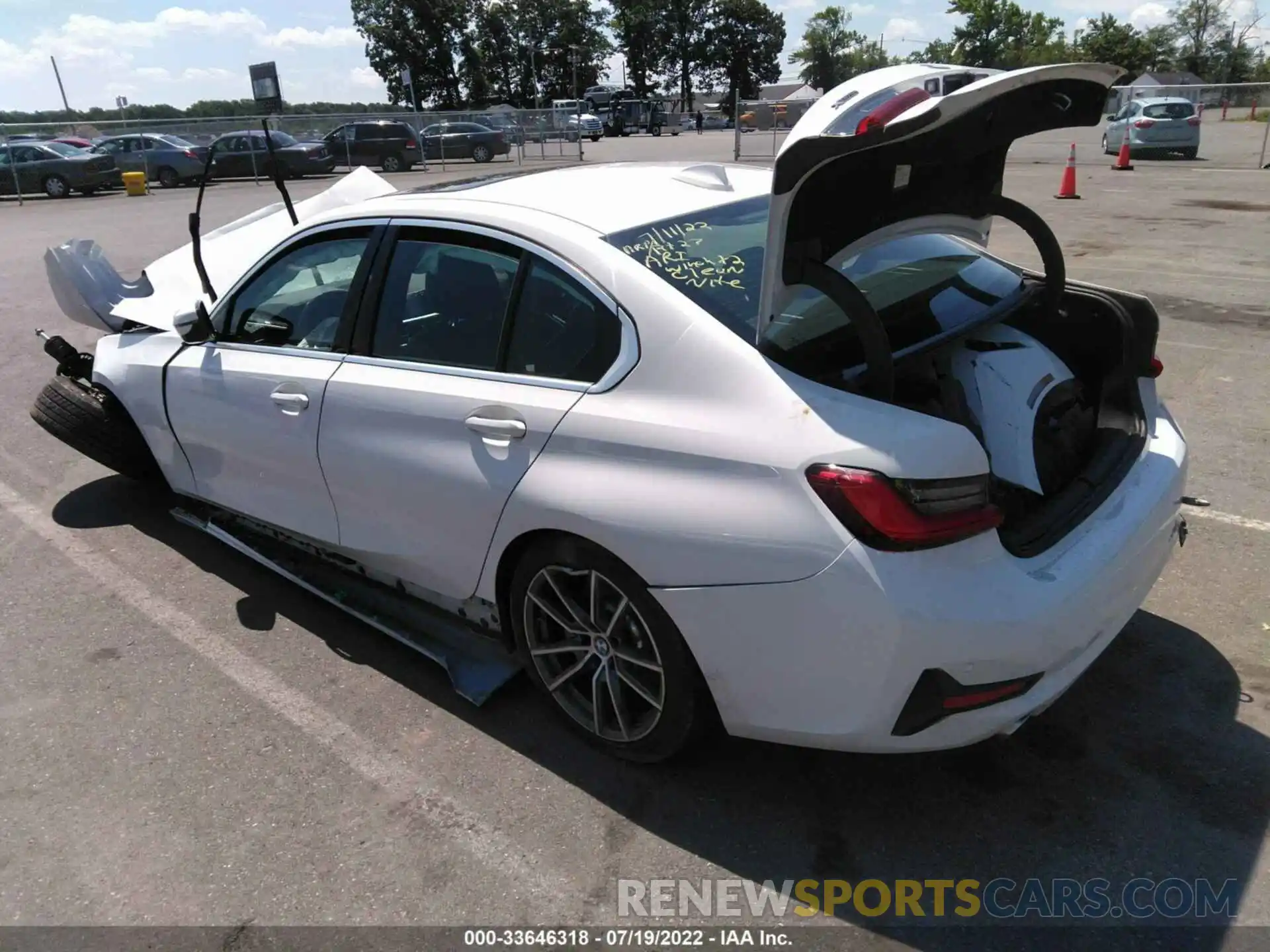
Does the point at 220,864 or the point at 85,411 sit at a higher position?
the point at 85,411

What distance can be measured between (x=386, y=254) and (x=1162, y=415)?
270 cm

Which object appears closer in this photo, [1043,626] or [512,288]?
[1043,626]

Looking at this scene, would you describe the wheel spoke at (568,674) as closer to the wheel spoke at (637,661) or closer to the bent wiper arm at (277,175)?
the wheel spoke at (637,661)

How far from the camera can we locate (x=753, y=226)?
3.07 metres

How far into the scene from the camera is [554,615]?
9.45ft

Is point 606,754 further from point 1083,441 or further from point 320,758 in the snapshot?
point 1083,441

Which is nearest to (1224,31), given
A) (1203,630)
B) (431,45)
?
(431,45)

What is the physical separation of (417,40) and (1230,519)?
245ft

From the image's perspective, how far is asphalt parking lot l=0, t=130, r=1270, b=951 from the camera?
8.20ft

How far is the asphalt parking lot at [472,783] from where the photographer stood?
2.50 m

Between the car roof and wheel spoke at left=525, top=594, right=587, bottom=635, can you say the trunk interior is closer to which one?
the car roof

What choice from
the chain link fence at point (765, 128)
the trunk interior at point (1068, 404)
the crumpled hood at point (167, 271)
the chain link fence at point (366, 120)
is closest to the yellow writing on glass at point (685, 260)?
the trunk interior at point (1068, 404)

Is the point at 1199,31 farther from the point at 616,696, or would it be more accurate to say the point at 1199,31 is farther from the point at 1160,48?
the point at 616,696

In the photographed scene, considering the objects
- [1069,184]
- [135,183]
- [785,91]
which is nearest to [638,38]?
[785,91]
